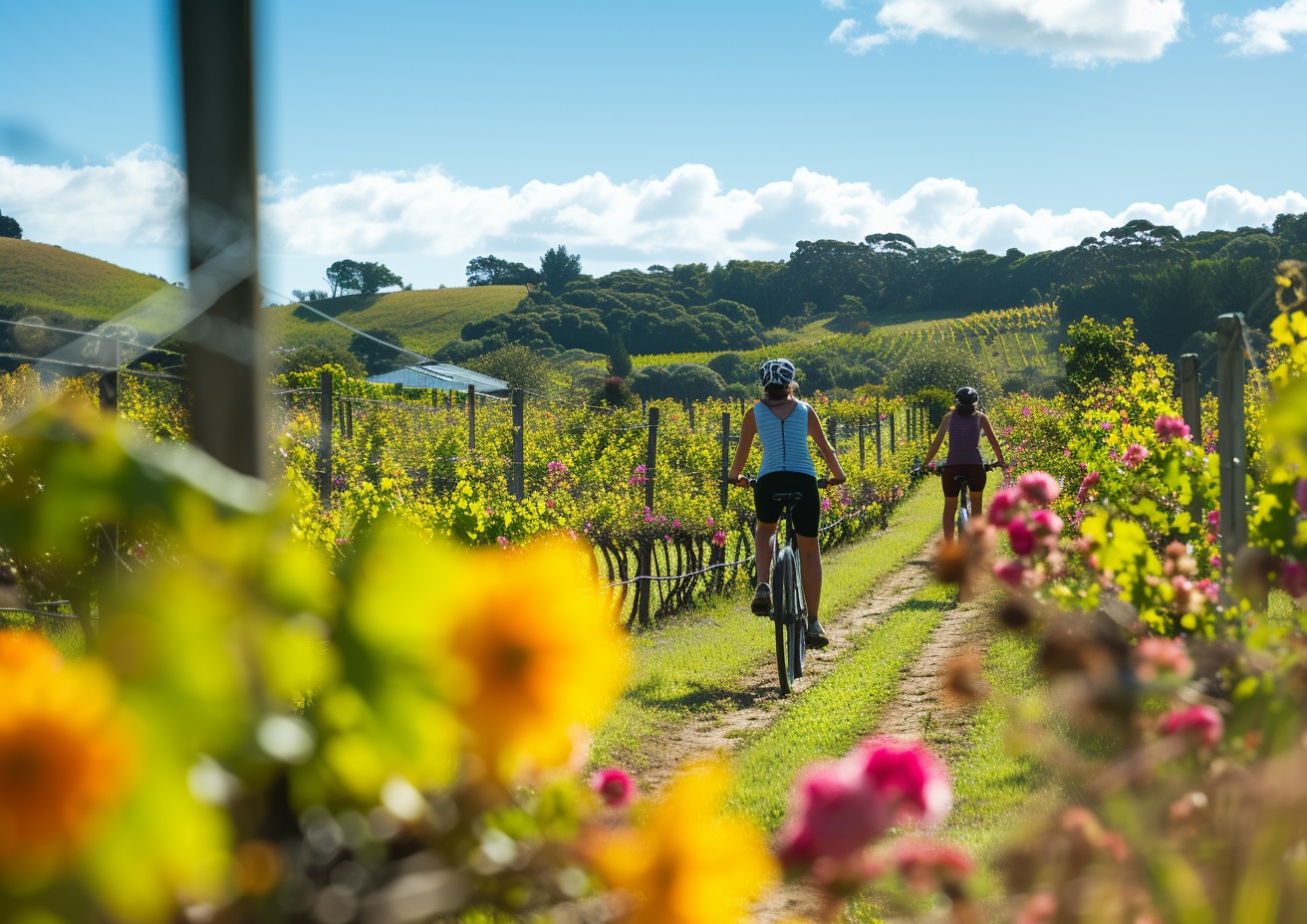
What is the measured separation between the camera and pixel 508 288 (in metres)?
105

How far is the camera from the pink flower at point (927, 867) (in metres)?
0.98

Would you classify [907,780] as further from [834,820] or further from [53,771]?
[53,771]

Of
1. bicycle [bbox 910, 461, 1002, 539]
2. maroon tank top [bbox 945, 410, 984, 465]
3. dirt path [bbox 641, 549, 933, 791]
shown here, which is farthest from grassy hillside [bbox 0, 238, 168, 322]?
maroon tank top [bbox 945, 410, 984, 465]

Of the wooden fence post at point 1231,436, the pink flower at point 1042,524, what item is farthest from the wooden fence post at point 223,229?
the wooden fence post at point 1231,436

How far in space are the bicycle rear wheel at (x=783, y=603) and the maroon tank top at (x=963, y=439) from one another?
3447mm

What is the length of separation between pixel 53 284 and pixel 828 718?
502cm

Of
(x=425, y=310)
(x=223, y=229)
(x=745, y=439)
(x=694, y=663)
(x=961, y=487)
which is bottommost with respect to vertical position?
(x=694, y=663)

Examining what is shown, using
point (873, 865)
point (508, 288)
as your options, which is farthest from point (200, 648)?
point (508, 288)

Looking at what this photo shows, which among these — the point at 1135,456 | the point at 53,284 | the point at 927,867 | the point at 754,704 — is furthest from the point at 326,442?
the point at 927,867

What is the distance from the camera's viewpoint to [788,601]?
20.4ft

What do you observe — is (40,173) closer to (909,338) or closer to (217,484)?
(217,484)

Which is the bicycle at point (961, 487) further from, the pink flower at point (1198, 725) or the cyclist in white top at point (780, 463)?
the pink flower at point (1198, 725)

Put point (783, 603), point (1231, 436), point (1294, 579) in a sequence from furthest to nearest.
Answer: point (783, 603), point (1231, 436), point (1294, 579)

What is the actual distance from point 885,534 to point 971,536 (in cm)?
1367
